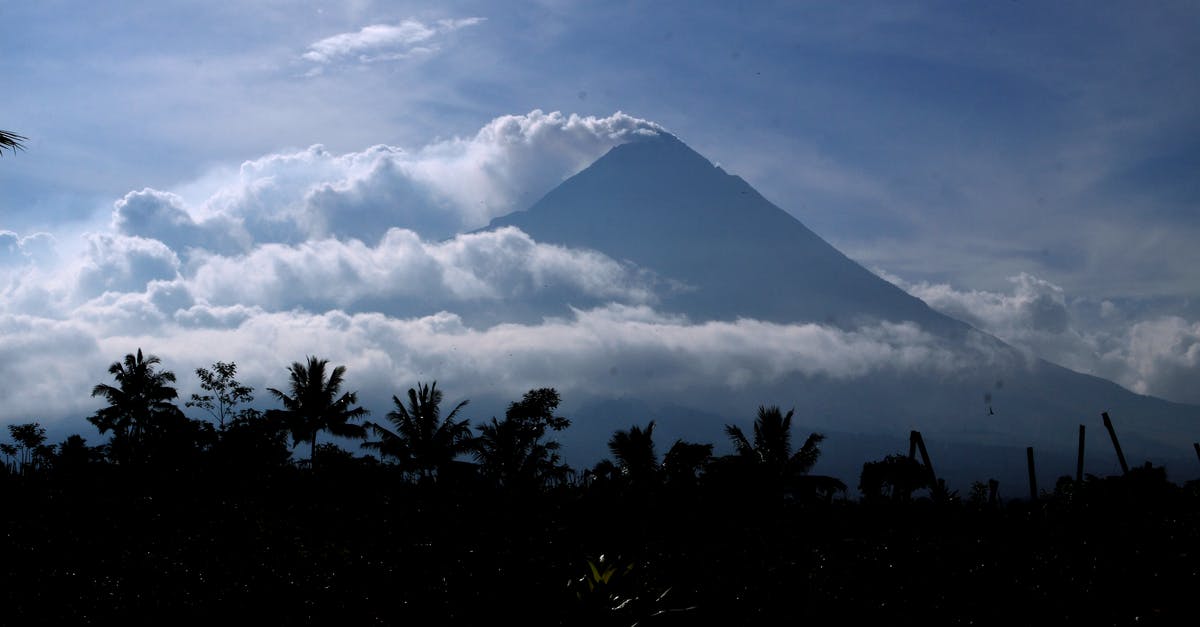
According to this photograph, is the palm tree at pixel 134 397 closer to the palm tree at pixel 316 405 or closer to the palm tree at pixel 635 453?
the palm tree at pixel 316 405

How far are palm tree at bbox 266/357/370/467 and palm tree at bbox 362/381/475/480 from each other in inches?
169

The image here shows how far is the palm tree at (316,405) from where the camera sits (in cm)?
4406

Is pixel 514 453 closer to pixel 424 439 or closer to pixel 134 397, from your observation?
pixel 424 439

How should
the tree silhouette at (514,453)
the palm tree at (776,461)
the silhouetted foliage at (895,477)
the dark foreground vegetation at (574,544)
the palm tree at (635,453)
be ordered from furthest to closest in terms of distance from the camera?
the tree silhouette at (514,453)
the palm tree at (635,453)
the palm tree at (776,461)
the silhouetted foliage at (895,477)
the dark foreground vegetation at (574,544)

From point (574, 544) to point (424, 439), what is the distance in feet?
61.4

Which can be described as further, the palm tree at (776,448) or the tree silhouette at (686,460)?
the palm tree at (776,448)

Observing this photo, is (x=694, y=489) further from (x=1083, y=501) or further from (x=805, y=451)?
(x=1083, y=501)

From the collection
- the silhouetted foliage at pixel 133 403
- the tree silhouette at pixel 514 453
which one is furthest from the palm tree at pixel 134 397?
the tree silhouette at pixel 514 453

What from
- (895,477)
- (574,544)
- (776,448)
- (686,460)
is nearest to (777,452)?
(776,448)

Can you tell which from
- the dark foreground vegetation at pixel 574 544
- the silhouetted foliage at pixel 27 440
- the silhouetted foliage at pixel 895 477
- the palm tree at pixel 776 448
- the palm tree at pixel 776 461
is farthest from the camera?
the silhouetted foliage at pixel 27 440

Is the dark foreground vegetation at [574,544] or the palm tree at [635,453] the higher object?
the palm tree at [635,453]

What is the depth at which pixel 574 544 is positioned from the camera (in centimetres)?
2342

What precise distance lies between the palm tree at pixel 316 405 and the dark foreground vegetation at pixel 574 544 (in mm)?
5420

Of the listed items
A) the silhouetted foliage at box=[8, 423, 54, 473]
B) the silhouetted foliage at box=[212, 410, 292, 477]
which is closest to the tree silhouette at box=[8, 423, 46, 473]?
the silhouetted foliage at box=[8, 423, 54, 473]
